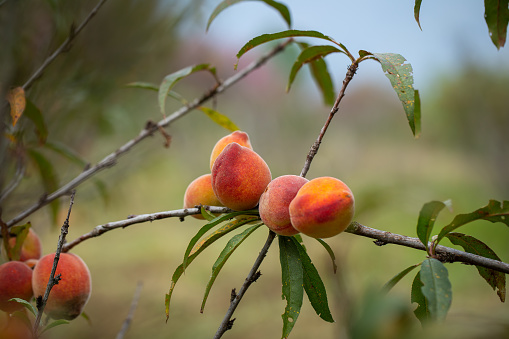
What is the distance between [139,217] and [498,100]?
3.90m

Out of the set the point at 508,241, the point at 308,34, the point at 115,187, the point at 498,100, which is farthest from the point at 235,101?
the point at 308,34

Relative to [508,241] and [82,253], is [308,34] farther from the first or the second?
[508,241]

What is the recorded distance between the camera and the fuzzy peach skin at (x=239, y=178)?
1.51 ft

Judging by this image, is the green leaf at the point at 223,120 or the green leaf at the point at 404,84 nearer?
the green leaf at the point at 404,84

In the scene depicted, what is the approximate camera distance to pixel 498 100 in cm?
354

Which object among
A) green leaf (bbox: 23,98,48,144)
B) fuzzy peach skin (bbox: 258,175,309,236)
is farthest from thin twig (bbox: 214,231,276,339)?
green leaf (bbox: 23,98,48,144)

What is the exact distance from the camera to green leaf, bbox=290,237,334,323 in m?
0.47

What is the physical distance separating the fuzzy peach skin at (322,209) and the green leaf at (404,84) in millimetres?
103

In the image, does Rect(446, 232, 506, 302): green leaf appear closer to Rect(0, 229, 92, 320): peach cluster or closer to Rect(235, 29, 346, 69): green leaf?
Rect(235, 29, 346, 69): green leaf

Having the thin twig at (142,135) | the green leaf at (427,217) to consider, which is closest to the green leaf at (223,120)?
the thin twig at (142,135)

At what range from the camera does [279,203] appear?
422mm

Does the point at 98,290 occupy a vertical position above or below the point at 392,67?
above

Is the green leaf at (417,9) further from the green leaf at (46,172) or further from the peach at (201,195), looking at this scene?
the green leaf at (46,172)

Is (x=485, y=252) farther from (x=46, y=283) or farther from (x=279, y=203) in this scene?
(x=46, y=283)
